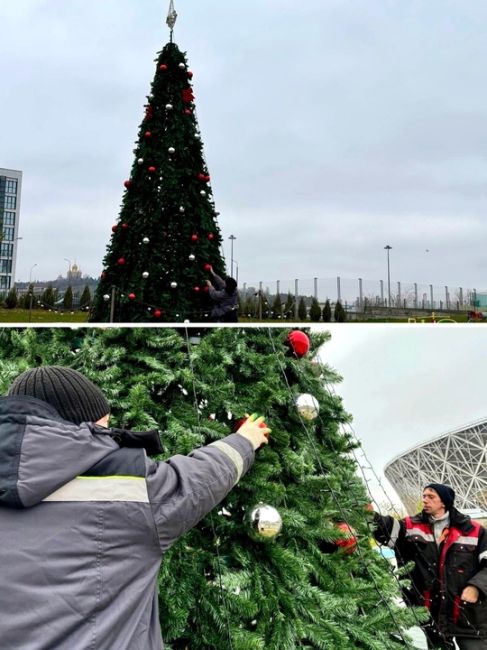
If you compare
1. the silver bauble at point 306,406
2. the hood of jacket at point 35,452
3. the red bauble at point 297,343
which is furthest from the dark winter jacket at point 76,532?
the red bauble at point 297,343

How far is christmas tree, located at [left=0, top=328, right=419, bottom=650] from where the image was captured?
1.80 meters

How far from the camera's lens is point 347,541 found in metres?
2.15

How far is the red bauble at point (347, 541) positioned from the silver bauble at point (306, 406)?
420 mm

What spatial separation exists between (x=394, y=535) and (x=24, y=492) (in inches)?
90.4

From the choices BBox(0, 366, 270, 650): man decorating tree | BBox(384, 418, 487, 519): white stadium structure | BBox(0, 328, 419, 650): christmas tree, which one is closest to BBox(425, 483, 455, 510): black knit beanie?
BBox(0, 328, 419, 650): christmas tree

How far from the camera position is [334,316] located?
71.5 ft

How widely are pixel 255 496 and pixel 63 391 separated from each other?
2.50 feet

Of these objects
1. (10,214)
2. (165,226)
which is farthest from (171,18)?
(10,214)

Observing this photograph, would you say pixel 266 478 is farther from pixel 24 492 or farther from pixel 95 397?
pixel 24 492

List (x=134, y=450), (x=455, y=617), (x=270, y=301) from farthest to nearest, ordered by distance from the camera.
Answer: (x=270, y=301) < (x=455, y=617) < (x=134, y=450)

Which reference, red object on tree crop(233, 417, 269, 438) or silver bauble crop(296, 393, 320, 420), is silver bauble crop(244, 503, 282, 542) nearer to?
red object on tree crop(233, 417, 269, 438)

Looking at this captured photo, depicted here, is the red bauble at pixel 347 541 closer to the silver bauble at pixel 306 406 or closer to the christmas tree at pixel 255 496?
the christmas tree at pixel 255 496

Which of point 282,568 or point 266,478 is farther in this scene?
point 266,478

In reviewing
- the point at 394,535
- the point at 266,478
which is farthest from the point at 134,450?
the point at 394,535
